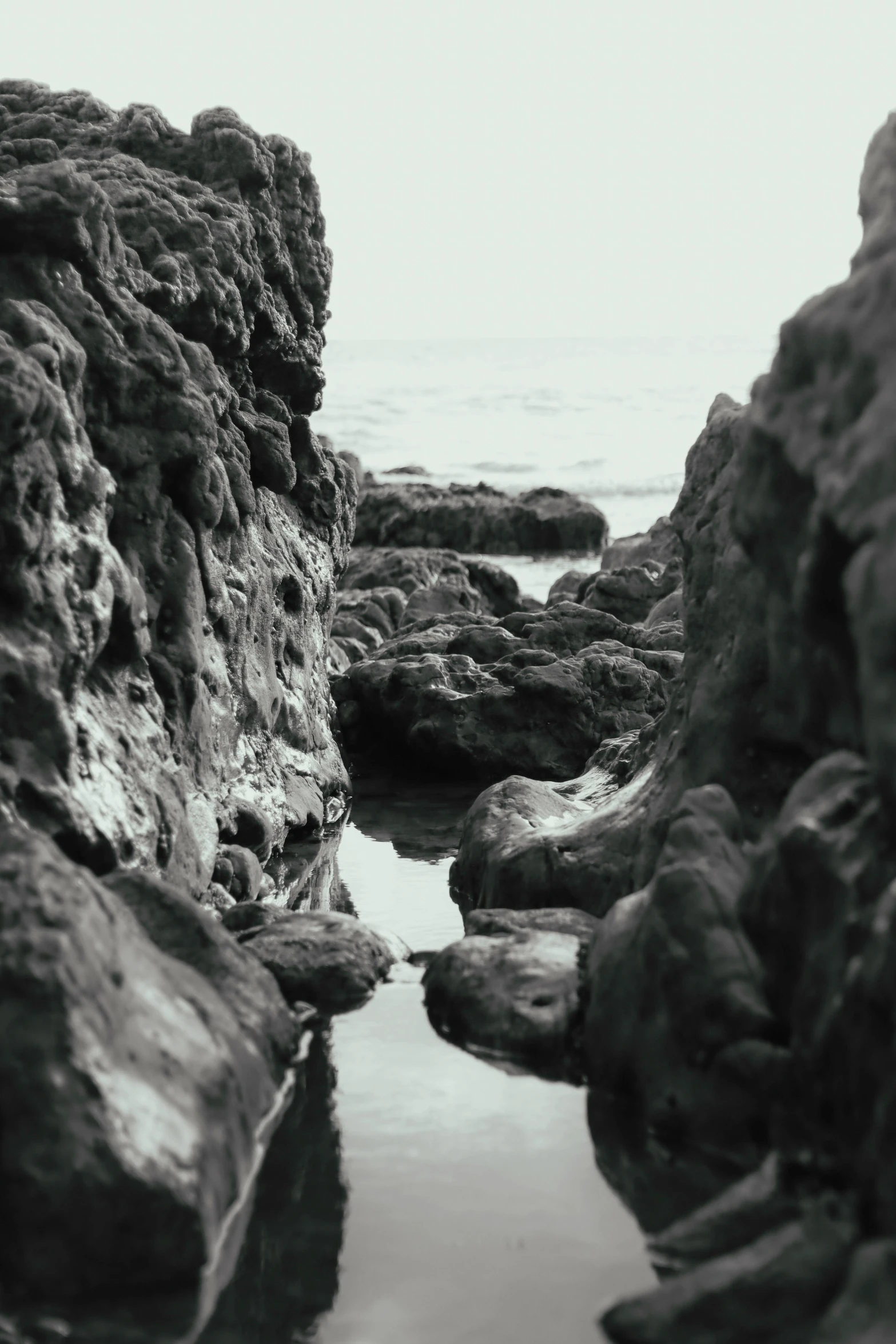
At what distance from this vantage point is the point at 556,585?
1852 centimetres

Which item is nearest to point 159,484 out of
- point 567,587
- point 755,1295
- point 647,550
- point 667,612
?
point 755,1295

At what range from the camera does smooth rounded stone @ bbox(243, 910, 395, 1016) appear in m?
5.25

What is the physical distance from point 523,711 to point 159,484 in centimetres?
385

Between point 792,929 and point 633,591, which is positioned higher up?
point 792,929

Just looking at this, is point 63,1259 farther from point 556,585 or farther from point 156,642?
point 556,585

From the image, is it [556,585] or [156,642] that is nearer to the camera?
[156,642]

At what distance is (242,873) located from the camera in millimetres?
6789

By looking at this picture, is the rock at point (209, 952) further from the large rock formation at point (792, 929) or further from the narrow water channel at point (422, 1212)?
the large rock formation at point (792, 929)

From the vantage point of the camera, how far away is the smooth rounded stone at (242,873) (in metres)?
6.76

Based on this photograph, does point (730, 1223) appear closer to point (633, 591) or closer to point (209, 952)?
point (209, 952)

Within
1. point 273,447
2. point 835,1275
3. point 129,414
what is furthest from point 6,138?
point 835,1275

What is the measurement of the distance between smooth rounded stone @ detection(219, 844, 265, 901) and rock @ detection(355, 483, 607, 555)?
59.0 ft

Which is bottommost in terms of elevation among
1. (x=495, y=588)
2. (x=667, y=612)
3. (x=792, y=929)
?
(x=495, y=588)

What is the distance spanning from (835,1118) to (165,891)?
2183 mm
